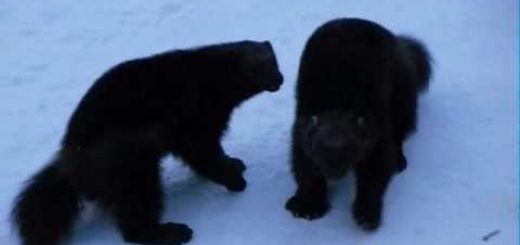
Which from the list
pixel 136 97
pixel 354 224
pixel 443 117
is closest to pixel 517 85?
pixel 443 117

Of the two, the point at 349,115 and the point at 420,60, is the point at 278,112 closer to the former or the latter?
the point at 420,60

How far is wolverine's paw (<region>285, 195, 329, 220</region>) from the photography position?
3945 mm

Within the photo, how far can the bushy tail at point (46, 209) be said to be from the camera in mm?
3736

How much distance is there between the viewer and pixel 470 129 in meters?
4.47

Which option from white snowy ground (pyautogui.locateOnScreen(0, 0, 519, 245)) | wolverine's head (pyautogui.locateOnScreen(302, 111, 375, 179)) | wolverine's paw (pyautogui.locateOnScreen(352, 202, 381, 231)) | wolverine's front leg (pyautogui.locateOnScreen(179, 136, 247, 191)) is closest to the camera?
wolverine's head (pyautogui.locateOnScreen(302, 111, 375, 179))

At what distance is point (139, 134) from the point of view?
12.3ft

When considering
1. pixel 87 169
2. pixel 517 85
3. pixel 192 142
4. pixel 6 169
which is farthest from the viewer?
pixel 517 85

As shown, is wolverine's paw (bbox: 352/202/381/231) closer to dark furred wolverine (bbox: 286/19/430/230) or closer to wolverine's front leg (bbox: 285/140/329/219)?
dark furred wolverine (bbox: 286/19/430/230)

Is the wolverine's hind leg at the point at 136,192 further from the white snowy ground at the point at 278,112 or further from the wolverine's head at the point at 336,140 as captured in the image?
the wolverine's head at the point at 336,140

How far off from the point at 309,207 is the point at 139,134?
82cm

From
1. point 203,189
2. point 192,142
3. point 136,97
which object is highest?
point 136,97

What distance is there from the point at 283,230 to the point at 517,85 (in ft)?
5.51

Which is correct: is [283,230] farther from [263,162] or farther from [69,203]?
[69,203]

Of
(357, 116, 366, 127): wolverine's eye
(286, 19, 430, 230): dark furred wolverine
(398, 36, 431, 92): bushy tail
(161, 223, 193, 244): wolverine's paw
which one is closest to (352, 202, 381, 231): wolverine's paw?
(286, 19, 430, 230): dark furred wolverine
